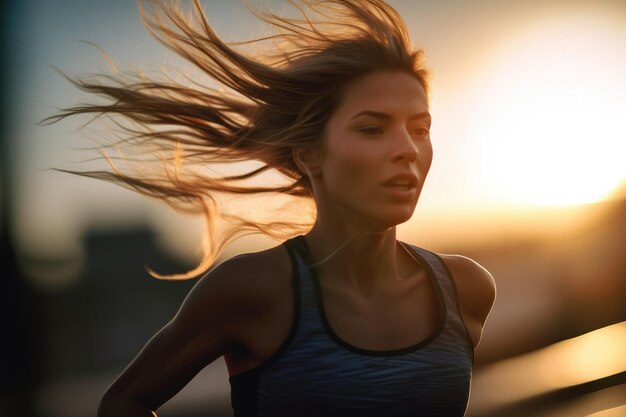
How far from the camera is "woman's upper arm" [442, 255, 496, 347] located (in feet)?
9.59

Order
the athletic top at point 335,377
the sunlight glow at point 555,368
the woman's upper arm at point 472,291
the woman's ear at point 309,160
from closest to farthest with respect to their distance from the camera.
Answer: the athletic top at point 335,377
the woman's ear at point 309,160
the woman's upper arm at point 472,291
the sunlight glow at point 555,368

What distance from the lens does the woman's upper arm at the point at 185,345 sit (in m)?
2.60

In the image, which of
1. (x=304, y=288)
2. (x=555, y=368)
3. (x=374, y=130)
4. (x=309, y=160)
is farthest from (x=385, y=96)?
(x=555, y=368)

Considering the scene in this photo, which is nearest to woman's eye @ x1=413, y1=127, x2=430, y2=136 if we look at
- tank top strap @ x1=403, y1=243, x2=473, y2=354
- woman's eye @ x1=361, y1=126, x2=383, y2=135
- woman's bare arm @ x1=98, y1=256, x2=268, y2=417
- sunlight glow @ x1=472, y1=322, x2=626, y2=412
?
woman's eye @ x1=361, y1=126, x2=383, y2=135

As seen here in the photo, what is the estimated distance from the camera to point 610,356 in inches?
255

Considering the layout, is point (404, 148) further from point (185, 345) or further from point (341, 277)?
point (185, 345)

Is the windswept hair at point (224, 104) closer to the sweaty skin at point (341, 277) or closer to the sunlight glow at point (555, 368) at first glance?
the sweaty skin at point (341, 277)

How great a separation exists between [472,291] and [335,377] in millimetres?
629

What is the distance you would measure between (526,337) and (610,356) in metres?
2.55

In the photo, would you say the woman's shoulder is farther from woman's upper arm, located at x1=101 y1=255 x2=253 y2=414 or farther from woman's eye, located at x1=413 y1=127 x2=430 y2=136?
woman's eye, located at x1=413 y1=127 x2=430 y2=136

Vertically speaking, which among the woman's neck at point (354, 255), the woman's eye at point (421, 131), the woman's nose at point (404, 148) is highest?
the woman's eye at point (421, 131)

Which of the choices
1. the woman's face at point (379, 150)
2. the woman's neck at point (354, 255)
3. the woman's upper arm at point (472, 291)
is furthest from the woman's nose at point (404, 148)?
the woman's upper arm at point (472, 291)

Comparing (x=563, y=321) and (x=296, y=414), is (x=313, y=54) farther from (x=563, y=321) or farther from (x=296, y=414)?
(x=563, y=321)

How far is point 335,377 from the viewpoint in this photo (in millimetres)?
2564
